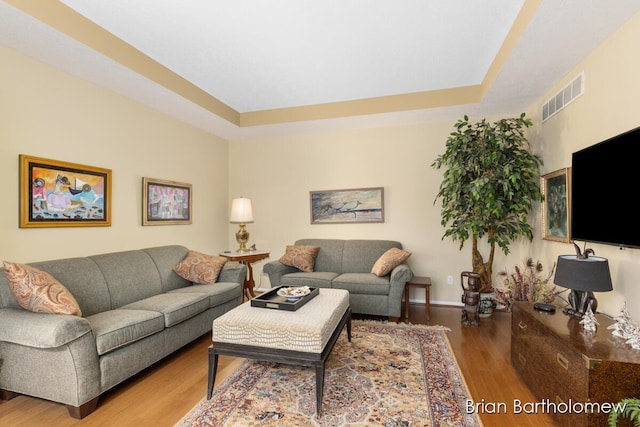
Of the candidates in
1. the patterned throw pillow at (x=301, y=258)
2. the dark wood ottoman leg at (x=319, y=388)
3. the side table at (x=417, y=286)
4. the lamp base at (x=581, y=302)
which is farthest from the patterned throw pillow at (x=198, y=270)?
the lamp base at (x=581, y=302)

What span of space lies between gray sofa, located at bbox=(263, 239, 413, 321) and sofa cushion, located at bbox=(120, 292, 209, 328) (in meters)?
1.22

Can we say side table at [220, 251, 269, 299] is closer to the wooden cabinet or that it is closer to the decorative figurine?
the wooden cabinet

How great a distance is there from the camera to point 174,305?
8.61 feet

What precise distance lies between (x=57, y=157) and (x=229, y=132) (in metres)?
2.34

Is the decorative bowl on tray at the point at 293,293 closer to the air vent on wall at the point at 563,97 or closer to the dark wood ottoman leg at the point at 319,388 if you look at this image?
the dark wood ottoman leg at the point at 319,388

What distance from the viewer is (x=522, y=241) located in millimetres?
3924

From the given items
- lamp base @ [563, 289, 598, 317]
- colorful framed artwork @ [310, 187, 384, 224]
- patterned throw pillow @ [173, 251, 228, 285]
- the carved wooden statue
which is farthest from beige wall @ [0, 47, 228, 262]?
lamp base @ [563, 289, 598, 317]

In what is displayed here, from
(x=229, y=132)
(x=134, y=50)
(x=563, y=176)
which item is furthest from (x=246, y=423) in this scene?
(x=229, y=132)

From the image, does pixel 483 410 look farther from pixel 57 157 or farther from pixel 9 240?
pixel 57 157

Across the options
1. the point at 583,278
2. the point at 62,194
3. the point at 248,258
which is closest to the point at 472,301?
the point at 583,278

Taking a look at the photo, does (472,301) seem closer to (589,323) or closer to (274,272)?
(589,323)

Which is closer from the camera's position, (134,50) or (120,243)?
(134,50)

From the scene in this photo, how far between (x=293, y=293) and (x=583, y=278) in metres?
2.00

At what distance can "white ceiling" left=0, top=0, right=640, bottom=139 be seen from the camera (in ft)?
7.23
